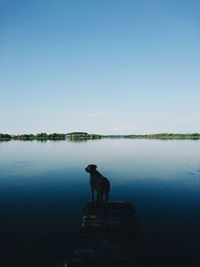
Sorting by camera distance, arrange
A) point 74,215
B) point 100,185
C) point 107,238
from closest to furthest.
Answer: point 107,238 < point 100,185 < point 74,215

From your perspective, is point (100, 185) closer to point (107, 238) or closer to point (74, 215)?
point (107, 238)

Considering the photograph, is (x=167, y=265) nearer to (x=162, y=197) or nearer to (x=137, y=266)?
(x=137, y=266)

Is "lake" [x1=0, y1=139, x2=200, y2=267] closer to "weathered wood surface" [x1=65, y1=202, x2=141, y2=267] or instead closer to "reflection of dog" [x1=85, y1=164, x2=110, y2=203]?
"weathered wood surface" [x1=65, y1=202, x2=141, y2=267]

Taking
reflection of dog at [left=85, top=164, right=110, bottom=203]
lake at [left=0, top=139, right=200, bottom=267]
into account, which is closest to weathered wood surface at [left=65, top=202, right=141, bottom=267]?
reflection of dog at [left=85, top=164, right=110, bottom=203]

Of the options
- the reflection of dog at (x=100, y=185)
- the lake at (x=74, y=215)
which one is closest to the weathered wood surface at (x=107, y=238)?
the reflection of dog at (x=100, y=185)

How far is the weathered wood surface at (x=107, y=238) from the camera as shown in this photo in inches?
253

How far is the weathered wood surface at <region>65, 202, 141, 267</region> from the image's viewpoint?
21.1 feet

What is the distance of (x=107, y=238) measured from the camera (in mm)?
7734

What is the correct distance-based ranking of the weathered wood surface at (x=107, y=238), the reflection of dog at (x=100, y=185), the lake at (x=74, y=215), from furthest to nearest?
the reflection of dog at (x=100, y=185)
the lake at (x=74, y=215)
the weathered wood surface at (x=107, y=238)

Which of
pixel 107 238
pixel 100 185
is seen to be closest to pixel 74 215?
pixel 100 185

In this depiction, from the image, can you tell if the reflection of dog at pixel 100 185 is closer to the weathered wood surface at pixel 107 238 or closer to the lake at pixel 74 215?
the weathered wood surface at pixel 107 238

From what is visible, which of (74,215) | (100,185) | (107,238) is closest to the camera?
(107,238)

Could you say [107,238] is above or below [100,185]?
below

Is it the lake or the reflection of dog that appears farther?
the reflection of dog
